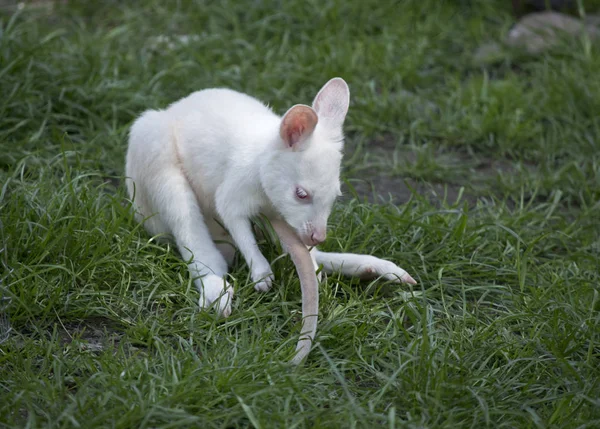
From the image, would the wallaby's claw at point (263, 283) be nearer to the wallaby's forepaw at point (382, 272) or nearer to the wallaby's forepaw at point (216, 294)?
the wallaby's forepaw at point (216, 294)

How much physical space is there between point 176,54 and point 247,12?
0.95 metres

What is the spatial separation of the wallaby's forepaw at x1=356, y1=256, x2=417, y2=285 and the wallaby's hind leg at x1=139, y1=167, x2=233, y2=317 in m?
0.70

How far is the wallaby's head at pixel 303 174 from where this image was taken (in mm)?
3838

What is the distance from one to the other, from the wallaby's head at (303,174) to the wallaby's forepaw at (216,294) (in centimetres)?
45

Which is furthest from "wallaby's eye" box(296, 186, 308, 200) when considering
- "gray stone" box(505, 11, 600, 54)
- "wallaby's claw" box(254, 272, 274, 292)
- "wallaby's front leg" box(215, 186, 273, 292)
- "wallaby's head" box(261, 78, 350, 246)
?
"gray stone" box(505, 11, 600, 54)

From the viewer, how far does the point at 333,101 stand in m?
4.14

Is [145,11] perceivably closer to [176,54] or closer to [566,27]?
[176,54]

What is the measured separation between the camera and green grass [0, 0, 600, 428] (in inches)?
133

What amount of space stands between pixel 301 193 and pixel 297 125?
1.01ft

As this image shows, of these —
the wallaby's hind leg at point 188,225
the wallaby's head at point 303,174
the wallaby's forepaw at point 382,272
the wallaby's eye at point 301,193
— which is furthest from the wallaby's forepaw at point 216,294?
the wallaby's forepaw at point 382,272

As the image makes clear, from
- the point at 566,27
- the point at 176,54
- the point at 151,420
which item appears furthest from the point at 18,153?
the point at 566,27

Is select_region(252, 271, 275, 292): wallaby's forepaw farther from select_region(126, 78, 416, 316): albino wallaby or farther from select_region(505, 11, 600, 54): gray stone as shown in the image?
select_region(505, 11, 600, 54): gray stone

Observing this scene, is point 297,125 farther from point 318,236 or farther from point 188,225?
point 188,225

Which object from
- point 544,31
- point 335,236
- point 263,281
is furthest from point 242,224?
point 544,31
